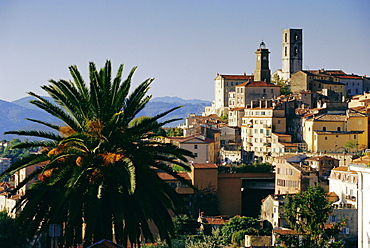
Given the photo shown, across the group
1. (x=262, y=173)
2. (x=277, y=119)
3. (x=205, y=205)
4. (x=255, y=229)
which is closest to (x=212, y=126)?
(x=277, y=119)

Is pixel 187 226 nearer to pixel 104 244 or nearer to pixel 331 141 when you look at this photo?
Result: pixel 331 141

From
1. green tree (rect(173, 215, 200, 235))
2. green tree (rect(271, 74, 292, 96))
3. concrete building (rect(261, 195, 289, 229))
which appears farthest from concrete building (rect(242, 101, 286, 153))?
green tree (rect(173, 215, 200, 235))

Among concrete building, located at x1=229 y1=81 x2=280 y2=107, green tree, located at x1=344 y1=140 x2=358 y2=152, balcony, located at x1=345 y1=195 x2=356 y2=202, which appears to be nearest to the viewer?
balcony, located at x1=345 y1=195 x2=356 y2=202

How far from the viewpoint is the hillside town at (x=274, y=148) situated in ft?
165

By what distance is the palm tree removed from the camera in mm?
14023

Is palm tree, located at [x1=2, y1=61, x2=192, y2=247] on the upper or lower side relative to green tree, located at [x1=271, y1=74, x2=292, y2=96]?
lower

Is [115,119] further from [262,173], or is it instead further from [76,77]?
[262,173]

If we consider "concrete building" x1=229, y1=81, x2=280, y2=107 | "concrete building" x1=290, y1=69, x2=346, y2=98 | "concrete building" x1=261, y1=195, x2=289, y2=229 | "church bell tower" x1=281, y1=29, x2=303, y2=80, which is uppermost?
"church bell tower" x1=281, y1=29, x2=303, y2=80

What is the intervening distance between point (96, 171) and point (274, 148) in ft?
174

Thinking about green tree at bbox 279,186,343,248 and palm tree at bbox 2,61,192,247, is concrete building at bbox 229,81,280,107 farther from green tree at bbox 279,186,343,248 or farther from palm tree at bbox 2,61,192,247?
palm tree at bbox 2,61,192,247

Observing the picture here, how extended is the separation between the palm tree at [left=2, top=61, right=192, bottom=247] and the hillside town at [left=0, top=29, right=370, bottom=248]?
24257mm

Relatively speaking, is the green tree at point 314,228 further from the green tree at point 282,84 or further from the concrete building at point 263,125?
the green tree at point 282,84

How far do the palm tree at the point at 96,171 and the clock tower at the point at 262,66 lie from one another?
7232 cm

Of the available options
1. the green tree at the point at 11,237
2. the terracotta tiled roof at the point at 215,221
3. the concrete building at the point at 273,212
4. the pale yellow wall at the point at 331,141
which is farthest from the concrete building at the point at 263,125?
the green tree at the point at 11,237
